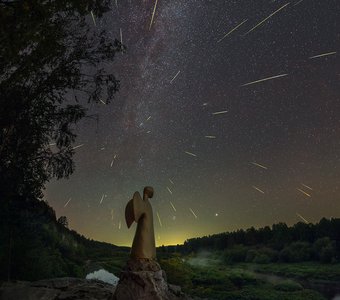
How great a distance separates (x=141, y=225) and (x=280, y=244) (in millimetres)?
75747

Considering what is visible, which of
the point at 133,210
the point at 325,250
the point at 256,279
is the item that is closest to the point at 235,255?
the point at 325,250

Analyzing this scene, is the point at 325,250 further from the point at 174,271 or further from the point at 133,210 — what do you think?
the point at 133,210

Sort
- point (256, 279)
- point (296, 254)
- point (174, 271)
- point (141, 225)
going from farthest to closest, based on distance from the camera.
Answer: point (296, 254)
point (256, 279)
point (174, 271)
point (141, 225)

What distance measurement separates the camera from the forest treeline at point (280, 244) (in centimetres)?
7175

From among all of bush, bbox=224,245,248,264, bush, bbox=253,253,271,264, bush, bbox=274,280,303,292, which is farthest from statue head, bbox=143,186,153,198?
bush, bbox=224,245,248,264

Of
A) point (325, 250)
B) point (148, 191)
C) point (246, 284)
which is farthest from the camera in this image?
point (325, 250)

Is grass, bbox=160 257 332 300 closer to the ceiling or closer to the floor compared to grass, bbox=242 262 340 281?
closer to the floor

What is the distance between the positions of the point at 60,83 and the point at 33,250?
26.3ft

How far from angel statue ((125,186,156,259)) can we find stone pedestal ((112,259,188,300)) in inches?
7.0

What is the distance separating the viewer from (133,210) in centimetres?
849

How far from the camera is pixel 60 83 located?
16609 mm

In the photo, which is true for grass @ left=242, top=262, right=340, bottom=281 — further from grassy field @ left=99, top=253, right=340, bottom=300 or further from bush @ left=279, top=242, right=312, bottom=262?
bush @ left=279, top=242, right=312, bottom=262

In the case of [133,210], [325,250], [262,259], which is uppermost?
[325,250]

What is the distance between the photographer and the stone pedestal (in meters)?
8.38
